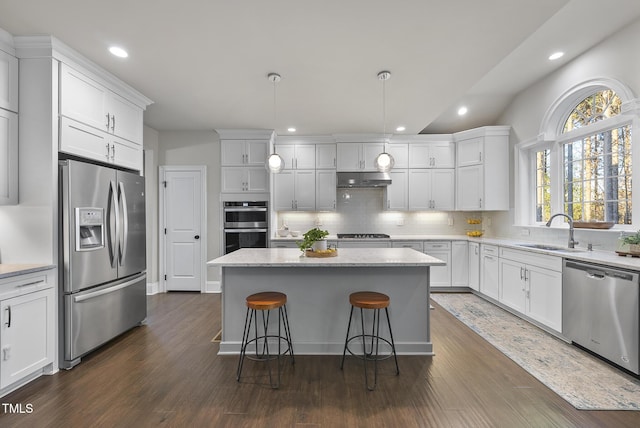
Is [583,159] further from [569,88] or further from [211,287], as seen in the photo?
[211,287]

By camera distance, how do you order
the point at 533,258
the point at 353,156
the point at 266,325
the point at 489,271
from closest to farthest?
1. the point at 266,325
2. the point at 533,258
3. the point at 489,271
4. the point at 353,156

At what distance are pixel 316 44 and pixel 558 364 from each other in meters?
3.44

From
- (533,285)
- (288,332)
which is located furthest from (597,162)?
(288,332)

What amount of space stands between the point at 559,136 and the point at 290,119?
12.1 ft

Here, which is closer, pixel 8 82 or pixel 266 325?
pixel 8 82

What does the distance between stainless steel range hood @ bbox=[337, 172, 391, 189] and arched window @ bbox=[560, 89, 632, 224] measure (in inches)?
96.7

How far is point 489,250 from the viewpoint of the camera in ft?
14.8

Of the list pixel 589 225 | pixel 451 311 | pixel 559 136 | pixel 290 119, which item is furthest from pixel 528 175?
pixel 290 119

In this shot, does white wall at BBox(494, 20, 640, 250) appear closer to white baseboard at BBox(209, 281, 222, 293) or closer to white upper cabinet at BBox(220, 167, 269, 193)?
white upper cabinet at BBox(220, 167, 269, 193)

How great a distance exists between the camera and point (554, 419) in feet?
6.42

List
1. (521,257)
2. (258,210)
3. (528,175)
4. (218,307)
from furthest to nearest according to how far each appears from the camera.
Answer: (258,210), (528,175), (218,307), (521,257)

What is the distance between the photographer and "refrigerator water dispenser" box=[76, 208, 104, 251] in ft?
8.73

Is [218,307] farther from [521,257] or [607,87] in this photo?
[607,87]

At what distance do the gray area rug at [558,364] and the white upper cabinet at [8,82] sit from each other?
479cm
